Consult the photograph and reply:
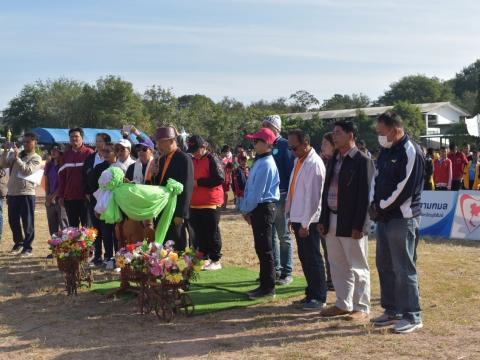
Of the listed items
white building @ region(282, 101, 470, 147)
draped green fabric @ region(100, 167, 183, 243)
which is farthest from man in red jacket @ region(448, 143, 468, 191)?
white building @ region(282, 101, 470, 147)

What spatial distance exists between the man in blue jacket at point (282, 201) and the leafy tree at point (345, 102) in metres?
88.5

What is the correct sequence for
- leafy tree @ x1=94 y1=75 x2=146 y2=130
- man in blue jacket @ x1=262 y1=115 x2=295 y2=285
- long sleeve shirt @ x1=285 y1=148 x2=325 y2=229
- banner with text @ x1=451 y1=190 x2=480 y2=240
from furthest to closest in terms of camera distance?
leafy tree @ x1=94 y1=75 x2=146 y2=130, banner with text @ x1=451 y1=190 x2=480 y2=240, man in blue jacket @ x1=262 y1=115 x2=295 y2=285, long sleeve shirt @ x1=285 y1=148 x2=325 y2=229

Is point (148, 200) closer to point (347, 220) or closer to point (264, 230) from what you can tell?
point (264, 230)

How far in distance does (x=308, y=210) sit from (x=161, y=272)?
167cm

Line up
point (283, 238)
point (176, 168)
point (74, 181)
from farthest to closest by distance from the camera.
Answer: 1. point (74, 181)
2. point (283, 238)
3. point (176, 168)

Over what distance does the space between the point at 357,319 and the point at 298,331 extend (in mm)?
670

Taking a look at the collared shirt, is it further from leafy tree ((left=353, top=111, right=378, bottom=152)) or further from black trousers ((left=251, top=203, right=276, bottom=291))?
leafy tree ((left=353, top=111, right=378, bottom=152))

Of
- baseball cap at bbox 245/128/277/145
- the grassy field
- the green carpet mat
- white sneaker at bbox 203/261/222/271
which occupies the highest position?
baseball cap at bbox 245/128/277/145

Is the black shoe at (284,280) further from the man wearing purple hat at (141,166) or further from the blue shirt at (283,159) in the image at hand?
the man wearing purple hat at (141,166)

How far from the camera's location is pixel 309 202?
641 centimetres

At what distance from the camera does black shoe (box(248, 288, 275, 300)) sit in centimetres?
704

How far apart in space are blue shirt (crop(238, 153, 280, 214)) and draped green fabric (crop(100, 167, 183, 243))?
32.1 inches

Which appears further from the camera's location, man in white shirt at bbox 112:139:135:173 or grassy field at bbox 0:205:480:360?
man in white shirt at bbox 112:139:135:173

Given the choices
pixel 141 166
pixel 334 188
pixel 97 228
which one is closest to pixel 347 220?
pixel 334 188
